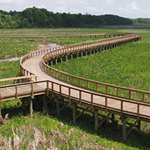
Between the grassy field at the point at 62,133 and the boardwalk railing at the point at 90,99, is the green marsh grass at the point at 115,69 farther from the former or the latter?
the grassy field at the point at 62,133

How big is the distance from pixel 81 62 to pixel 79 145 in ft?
80.3

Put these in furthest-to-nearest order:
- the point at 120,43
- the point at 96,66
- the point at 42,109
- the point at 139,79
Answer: the point at 120,43 < the point at 96,66 < the point at 139,79 < the point at 42,109

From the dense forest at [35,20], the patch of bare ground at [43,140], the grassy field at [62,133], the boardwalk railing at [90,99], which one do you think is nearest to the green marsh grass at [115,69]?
the boardwalk railing at [90,99]

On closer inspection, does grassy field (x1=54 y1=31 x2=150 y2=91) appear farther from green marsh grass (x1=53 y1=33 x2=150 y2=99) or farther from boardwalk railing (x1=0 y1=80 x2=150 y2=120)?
boardwalk railing (x1=0 y1=80 x2=150 y2=120)

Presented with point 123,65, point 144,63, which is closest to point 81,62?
point 123,65

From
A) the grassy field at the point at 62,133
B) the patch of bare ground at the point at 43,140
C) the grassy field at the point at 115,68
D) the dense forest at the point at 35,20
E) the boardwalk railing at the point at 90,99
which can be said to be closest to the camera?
the patch of bare ground at the point at 43,140

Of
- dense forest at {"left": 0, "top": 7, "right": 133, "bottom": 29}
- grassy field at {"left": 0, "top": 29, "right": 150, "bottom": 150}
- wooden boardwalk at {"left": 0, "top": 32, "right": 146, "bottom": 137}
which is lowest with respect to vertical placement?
grassy field at {"left": 0, "top": 29, "right": 150, "bottom": 150}

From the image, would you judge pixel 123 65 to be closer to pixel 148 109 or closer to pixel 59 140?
pixel 148 109

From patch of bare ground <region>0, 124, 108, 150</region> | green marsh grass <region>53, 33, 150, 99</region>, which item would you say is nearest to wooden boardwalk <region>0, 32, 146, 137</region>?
patch of bare ground <region>0, 124, 108, 150</region>

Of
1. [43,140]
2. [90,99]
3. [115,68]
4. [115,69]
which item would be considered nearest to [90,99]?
[90,99]

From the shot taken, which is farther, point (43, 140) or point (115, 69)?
point (115, 69)

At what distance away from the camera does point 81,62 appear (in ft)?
118

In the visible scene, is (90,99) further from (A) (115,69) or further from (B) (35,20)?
(B) (35,20)

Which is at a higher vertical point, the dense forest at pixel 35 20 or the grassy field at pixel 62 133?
the dense forest at pixel 35 20
